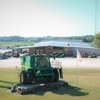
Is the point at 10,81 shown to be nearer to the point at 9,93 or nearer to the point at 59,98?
the point at 9,93

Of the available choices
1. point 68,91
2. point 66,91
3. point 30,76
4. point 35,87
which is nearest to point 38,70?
point 30,76

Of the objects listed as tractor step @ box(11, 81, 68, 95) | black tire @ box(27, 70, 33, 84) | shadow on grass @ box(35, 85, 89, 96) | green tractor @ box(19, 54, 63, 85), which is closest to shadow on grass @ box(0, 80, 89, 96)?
shadow on grass @ box(35, 85, 89, 96)

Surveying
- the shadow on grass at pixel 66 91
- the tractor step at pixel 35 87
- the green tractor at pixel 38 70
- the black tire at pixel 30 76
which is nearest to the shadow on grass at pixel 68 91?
the shadow on grass at pixel 66 91

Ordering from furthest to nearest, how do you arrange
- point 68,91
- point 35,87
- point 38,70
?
1. point 38,70
2. point 35,87
3. point 68,91

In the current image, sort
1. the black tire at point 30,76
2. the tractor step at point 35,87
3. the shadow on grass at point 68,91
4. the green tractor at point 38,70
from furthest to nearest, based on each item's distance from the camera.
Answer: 1. the black tire at point 30,76
2. the green tractor at point 38,70
3. the tractor step at point 35,87
4. the shadow on grass at point 68,91

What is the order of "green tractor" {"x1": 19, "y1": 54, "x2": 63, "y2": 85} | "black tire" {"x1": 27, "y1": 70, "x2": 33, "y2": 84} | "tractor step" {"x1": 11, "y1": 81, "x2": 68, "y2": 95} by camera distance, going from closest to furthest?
"tractor step" {"x1": 11, "y1": 81, "x2": 68, "y2": 95} → "green tractor" {"x1": 19, "y1": 54, "x2": 63, "y2": 85} → "black tire" {"x1": 27, "y1": 70, "x2": 33, "y2": 84}

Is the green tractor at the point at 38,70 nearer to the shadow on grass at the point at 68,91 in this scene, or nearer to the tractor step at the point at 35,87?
the tractor step at the point at 35,87

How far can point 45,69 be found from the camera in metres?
19.6

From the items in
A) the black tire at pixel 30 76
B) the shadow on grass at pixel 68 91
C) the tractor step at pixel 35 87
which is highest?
the black tire at pixel 30 76

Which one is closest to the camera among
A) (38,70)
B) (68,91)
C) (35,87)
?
(68,91)

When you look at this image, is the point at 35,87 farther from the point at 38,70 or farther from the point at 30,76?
the point at 38,70

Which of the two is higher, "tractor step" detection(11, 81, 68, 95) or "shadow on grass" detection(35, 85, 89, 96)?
"tractor step" detection(11, 81, 68, 95)

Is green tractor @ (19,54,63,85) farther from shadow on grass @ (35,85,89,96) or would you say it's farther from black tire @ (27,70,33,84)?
shadow on grass @ (35,85,89,96)

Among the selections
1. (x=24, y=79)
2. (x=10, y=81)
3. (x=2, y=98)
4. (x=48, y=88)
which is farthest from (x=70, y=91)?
(x=10, y=81)
